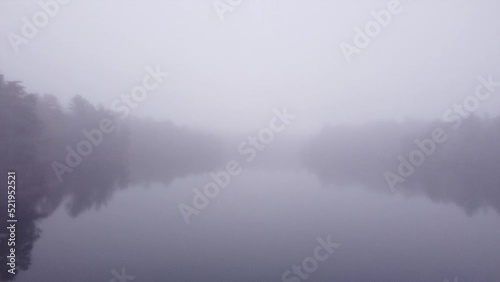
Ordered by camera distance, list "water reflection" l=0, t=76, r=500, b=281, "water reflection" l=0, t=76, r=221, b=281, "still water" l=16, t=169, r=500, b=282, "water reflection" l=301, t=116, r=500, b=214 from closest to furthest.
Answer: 1. "still water" l=16, t=169, r=500, b=282
2. "water reflection" l=0, t=76, r=221, b=281
3. "water reflection" l=0, t=76, r=500, b=281
4. "water reflection" l=301, t=116, r=500, b=214

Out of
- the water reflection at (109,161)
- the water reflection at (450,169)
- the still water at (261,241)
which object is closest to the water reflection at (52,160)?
the water reflection at (109,161)

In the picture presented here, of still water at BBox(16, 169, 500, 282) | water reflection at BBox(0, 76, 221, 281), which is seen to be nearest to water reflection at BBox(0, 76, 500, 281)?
water reflection at BBox(0, 76, 221, 281)

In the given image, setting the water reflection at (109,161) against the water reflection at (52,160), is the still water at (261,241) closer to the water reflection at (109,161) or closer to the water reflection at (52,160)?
the water reflection at (52,160)

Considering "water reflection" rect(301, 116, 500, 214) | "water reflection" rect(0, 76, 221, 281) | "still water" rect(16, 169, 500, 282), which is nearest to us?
"still water" rect(16, 169, 500, 282)

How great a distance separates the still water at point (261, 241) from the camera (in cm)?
1204

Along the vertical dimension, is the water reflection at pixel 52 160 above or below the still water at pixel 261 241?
above

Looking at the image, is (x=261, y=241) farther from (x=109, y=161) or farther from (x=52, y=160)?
(x=109, y=161)

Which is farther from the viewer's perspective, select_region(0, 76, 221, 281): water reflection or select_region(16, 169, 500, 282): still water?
select_region(0, 76, 221, 281): water reflection

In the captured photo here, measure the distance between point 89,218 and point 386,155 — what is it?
223ft

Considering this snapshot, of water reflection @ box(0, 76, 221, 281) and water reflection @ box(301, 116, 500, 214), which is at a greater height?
water reflection @ box(0, 76, 221, 281)

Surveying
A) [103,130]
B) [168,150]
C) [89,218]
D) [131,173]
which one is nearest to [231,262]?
[89,218]

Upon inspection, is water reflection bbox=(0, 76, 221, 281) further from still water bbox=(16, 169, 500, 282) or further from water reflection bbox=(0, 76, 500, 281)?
still water bbox=(16, 169, 500, 282)

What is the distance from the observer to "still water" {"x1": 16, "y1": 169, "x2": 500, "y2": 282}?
1204 centimetres

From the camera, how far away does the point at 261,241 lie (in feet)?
51.8
